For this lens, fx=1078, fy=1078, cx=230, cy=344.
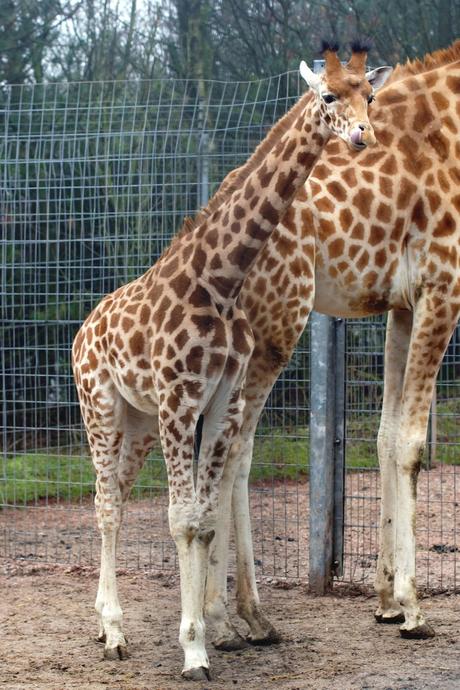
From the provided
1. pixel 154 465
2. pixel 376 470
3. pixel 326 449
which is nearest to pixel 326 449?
pixel 326 449

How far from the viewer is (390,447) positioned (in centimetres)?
615

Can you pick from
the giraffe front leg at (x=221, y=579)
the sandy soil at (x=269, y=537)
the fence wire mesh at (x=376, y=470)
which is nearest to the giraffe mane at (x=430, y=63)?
the fence wire mesh at (x=376, y=470)

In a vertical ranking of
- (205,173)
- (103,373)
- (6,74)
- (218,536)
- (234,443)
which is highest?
(6,74)

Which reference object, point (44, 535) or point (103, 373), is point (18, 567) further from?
point (103, 373)

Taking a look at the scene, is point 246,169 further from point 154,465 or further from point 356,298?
point 154,465

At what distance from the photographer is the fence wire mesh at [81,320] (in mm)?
7562

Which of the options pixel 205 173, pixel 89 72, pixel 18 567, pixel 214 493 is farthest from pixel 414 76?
pixel 89 72

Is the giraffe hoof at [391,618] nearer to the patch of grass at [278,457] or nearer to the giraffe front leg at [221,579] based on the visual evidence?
the giraffe front leg at [221,579]

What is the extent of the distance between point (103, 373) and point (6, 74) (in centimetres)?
698

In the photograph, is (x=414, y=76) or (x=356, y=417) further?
(x=356, y=417)

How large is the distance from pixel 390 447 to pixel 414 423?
0.44 meters

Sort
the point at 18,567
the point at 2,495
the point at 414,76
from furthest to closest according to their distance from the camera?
the point at 2,495 < the point at 18,567 < the point at 414,76

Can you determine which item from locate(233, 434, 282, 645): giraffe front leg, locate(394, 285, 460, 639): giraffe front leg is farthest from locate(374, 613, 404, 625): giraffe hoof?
locate(233, 434, 282, 645): giraffe front leg

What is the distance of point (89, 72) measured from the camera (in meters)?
11.6
